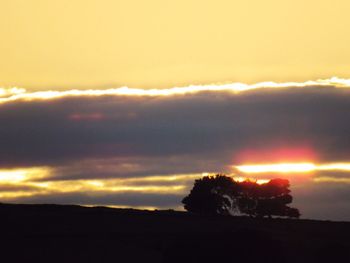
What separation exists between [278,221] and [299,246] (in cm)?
1744

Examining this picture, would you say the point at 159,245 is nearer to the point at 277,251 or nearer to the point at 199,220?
the point at 199,220

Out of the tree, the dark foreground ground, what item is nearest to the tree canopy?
the tree

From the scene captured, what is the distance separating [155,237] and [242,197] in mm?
42297

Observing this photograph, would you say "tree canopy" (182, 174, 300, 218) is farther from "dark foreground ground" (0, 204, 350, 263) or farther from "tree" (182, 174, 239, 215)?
"dark foreground ground" (0, 204, 350, 263)

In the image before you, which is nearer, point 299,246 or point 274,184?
point 299,246

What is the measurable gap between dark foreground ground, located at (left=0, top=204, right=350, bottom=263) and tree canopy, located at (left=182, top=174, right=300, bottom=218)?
2180 centimetres

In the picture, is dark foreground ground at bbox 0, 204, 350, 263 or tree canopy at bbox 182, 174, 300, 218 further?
tree canopy at bbox 182, 174, 300, 218

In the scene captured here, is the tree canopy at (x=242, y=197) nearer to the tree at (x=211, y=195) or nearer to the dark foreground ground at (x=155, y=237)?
the tree at (x=211, y=195)

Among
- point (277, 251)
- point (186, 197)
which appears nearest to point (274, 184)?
point (186, 197)

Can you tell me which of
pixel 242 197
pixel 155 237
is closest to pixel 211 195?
pixel 242 197

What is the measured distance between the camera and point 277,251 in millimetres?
57031

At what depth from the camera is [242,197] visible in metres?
119

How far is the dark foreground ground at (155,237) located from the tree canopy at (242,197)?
21803 millimetres

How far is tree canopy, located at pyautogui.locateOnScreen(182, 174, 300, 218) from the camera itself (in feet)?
375
